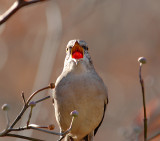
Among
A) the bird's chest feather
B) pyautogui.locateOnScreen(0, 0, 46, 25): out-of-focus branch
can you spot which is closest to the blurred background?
the bird's chest feather

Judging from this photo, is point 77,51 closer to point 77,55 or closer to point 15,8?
point 77,55

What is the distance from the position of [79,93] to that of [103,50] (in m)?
Answer: 6.30

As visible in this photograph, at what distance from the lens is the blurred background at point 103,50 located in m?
10.1

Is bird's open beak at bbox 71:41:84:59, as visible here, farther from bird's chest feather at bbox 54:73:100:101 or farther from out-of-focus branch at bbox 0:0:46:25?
out-of-focus branch at bbox 0:0:46:25

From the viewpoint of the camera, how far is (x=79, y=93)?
4.95 metres

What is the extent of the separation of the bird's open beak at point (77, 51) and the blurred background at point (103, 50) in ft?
13.6

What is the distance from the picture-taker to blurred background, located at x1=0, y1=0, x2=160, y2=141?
1008cm

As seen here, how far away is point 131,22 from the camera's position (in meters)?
11.7

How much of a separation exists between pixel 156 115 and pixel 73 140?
143 cm

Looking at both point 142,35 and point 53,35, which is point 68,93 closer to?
point 53,35

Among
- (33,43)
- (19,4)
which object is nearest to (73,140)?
(19,4)

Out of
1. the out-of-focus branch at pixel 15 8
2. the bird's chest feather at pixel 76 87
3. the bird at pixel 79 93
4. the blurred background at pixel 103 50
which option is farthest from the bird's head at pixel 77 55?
the blurred background at pixel 103 50

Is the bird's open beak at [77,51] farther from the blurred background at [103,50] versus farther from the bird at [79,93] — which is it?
the blurred background at [103,50]

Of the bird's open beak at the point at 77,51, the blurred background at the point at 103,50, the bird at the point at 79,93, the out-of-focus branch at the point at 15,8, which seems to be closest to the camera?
the out-of-focus branch at the point at 15,8
